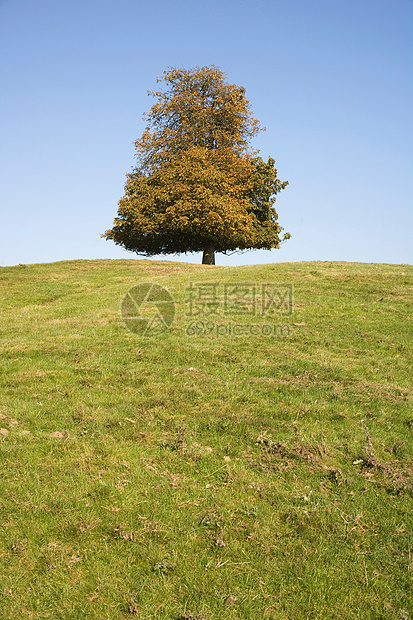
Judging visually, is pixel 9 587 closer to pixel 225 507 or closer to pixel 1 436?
pixel 225 507

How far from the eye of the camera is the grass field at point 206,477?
4.62m

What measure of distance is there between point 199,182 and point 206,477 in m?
26.9

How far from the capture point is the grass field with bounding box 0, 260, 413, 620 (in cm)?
462

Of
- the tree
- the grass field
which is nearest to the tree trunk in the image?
the tree

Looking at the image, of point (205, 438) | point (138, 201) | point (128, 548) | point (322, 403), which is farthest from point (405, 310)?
point (138, 201)

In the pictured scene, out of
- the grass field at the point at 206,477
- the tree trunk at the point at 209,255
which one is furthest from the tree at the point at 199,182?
the grass field at the point at 206,477

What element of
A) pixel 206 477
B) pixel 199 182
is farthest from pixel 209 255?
pixel 206 477

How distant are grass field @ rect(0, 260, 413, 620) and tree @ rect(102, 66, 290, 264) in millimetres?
18916

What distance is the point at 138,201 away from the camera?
105ft

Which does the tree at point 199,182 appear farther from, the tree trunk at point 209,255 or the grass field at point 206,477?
the grass field at point 206,477

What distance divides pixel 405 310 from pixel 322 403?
31.2 feet

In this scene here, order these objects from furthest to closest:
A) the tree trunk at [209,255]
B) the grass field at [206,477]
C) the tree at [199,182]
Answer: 1. the tree trunk at [209,255]
2. the tree at [199,182]
3. the grass field at [206,477]

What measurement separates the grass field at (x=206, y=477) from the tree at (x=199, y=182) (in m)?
18.9

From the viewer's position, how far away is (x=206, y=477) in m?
6.46
